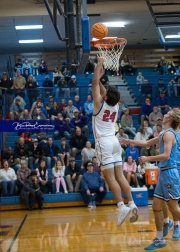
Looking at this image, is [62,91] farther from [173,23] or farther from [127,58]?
[127,58]

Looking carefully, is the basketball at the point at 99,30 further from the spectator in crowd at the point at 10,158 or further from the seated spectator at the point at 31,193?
the spectator in crowd at the point at 10,158

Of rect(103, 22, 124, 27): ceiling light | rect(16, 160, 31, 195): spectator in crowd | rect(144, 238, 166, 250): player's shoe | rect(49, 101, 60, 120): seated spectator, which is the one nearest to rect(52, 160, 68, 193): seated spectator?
rect(16, 160, 31, 195): spectator in crowd

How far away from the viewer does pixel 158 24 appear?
639 inches

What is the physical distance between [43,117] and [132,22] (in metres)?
8.91

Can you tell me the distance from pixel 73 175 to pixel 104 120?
37.1ft

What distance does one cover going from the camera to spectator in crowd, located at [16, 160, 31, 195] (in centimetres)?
1952

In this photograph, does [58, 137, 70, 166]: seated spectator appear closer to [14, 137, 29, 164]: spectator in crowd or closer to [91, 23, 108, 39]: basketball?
[14, 137, 29, 164]: spectator in crowd

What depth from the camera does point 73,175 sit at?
20.0 metres

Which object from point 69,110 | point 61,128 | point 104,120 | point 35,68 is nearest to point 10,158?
point 61,128

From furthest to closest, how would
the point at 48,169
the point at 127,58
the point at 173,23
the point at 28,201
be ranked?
the point at 127,58, the point at 48,169, the point at 28,201, the point at 173,23

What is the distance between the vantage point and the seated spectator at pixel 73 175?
19875mm

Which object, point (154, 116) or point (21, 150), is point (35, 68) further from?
point (21, 150)

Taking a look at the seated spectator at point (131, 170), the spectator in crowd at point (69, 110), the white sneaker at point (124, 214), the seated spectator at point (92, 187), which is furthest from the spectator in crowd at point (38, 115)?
the white sneaker at point (124, 214)

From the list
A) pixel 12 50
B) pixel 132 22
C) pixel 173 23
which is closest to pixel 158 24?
pixel 173 23
